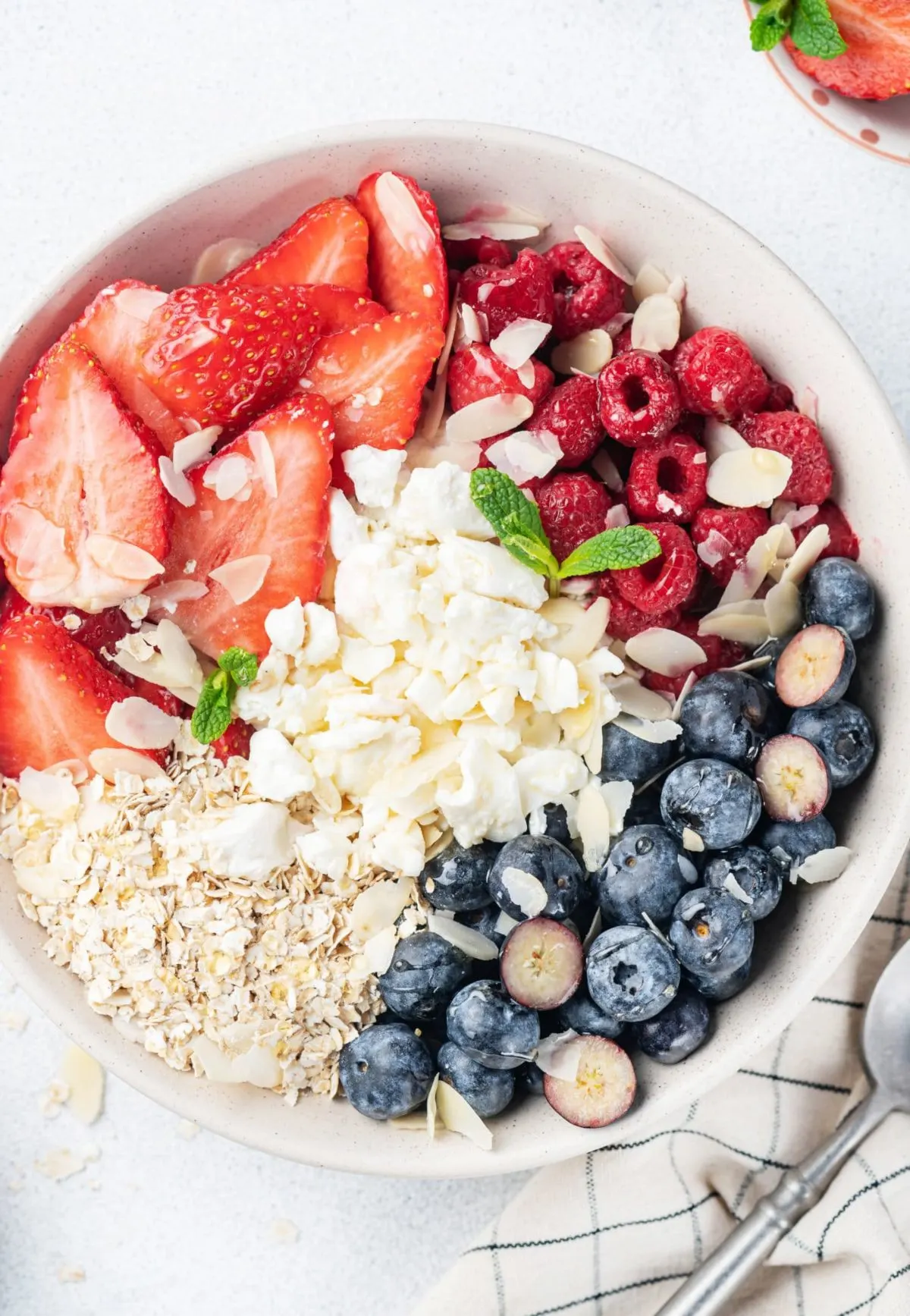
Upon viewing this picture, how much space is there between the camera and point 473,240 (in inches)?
60.0

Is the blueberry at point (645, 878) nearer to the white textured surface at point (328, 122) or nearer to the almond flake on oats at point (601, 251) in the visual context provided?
the white textured surface at point (328, 122)

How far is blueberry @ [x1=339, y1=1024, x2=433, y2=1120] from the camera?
4.53 ft

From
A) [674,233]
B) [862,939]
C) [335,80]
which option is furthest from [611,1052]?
[335,80]

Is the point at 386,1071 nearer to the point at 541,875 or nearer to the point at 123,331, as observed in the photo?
the point at 541,875

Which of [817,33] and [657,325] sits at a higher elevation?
[817,33]

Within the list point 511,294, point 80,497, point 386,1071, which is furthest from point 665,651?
point 80,497

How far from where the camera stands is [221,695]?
1.42 metres

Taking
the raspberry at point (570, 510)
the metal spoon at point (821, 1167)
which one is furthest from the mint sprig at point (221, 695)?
the metal spoon at point (821, 1167)

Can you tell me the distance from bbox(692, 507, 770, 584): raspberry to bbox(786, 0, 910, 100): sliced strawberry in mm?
669

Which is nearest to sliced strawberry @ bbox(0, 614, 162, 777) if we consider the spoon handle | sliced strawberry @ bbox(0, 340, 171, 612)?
sliced strawberry @ bbox(0, 340, 171, 612)

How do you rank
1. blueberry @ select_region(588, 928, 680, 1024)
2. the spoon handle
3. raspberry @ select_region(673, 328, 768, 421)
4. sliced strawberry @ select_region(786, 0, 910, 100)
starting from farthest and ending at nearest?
1. sliced strawberry @ select_region(786, 0, 910, 100)
2. the spoon handle
3. raspberry @ select_region(673, 328, 768, 421)
4. blueberry @ select_region(588, 928, 680, 1024)

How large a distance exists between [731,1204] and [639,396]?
1.04 meters

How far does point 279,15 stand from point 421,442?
2.35 feet

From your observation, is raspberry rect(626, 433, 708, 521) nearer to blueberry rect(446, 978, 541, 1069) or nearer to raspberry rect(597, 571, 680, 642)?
raspberry rect(597, 571, 680, 642)
